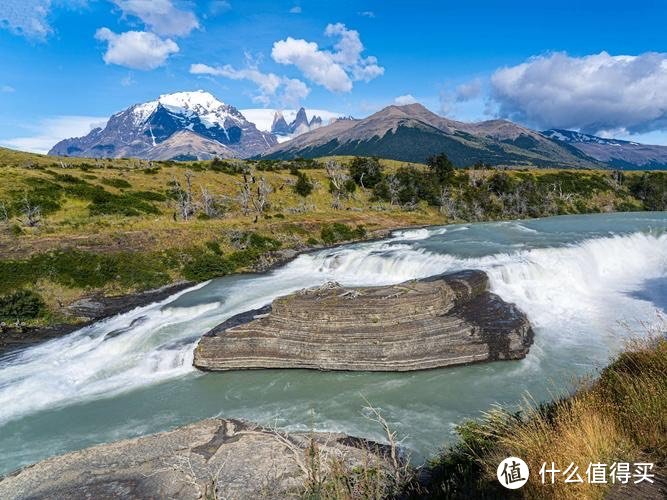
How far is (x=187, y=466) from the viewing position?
37.6 feet

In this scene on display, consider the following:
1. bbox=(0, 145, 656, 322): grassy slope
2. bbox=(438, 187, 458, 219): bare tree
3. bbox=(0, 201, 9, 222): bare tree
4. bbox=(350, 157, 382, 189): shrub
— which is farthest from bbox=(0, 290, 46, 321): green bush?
bbox=(350, 157, 382, 189): shrub

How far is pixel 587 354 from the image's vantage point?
21.0 metres

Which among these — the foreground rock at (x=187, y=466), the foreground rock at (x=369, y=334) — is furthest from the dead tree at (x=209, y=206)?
the foreground rock at (x=187, y=466)

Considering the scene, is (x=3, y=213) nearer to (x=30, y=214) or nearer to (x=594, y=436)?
(x=30, y=214)

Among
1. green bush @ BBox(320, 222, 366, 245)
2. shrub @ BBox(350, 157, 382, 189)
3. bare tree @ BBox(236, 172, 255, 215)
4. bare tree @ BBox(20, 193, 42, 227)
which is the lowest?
green bush @ BBox(320, 222, 366, 245)

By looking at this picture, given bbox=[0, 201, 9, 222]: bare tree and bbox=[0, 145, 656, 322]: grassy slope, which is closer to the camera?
bbox=[0, 145, 656, 322]: grassy slope

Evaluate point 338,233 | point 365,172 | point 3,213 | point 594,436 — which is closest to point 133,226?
point 3,213

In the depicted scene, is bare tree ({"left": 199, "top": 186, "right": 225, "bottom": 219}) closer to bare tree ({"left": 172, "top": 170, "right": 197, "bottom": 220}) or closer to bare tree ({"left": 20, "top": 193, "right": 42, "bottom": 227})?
bare tree ({"left": 172, "top": 170, "right": 197, "bottom": 220})

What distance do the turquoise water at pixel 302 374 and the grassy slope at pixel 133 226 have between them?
22.8ft

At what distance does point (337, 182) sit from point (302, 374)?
69.9 metres

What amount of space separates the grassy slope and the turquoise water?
22.8ft

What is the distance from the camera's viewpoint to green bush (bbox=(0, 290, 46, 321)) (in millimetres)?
30312

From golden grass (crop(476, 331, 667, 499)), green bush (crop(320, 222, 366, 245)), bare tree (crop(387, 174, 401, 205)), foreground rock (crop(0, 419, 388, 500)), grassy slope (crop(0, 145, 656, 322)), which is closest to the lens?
golden grass (crop(476, 331, 667, 499))

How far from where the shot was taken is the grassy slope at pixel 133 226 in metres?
36.7
